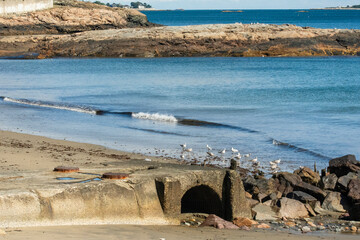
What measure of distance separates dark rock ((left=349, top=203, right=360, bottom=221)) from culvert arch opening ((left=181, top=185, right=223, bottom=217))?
98.7 inches

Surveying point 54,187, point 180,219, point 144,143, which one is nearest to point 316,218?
point 180,219

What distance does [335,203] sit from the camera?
37.2 ft

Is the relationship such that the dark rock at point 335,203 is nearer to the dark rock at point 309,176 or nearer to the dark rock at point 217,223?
the dark rock at point 309,176

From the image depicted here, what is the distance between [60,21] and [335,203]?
73728mm

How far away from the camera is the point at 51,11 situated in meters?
82.1

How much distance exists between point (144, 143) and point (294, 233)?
30.8 ft

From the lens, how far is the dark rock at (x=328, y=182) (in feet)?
40.2

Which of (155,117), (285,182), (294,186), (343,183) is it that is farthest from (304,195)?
(155,117)

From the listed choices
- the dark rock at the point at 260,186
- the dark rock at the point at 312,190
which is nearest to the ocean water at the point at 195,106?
the dark rock at the point at 260,186

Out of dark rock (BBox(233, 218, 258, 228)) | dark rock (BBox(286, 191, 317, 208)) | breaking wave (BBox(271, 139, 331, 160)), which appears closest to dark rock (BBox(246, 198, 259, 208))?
dark rock (BBox(233, 218, 258, 228))

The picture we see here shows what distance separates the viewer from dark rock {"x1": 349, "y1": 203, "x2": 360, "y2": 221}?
34.8 feet

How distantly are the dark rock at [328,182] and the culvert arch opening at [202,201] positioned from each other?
3060mm

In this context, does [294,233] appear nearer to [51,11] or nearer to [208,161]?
[208,161]

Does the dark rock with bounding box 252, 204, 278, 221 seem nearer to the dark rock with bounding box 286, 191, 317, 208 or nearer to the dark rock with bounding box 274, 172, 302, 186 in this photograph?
the dark rock with bounding box 286, 191, 317, 208
